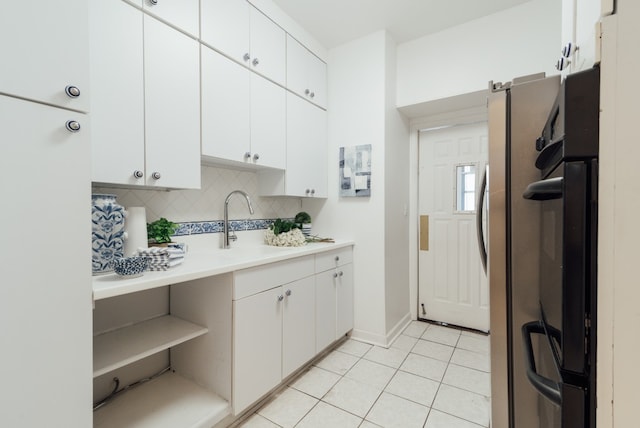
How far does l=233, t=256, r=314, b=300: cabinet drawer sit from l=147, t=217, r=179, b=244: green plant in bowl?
1.56 feet

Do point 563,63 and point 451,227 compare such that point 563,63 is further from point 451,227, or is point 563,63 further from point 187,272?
point 451,227

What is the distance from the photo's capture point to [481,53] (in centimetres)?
223

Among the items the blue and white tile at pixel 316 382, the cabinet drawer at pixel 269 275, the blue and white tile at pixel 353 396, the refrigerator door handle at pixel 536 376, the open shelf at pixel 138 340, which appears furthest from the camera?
the blue and white tile at pixel 316 382

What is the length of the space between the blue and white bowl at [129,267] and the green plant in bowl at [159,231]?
1.24ft

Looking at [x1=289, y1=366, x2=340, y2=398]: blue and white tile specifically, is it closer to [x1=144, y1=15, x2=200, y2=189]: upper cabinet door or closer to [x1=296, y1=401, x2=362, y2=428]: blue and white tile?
[x1=296, y1=401, x2=362, y2=428]: blue and white tile

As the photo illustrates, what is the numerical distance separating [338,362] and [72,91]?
2.15 meters

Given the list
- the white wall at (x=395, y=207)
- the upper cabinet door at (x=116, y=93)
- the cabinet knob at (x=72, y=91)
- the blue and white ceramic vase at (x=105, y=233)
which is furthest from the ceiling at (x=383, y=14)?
the blue and white ceramic vase at (x=105, y=233)

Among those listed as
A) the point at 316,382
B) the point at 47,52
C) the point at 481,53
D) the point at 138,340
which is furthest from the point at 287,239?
the point at 481,53

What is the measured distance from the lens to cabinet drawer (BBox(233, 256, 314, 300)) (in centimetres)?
142

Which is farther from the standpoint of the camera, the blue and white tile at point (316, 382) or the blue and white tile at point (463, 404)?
the blue and white tile at point (316, 382)

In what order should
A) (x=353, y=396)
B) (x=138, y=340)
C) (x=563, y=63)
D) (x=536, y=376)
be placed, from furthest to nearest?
1. (x=353, y=396)
2. (x=138, y=340)
3. (x=563, y=63)
4. (x=536, y=376)

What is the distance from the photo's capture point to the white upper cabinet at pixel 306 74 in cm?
221

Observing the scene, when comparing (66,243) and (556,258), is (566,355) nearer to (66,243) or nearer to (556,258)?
(556,258)

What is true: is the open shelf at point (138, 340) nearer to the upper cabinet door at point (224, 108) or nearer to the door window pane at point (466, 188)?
the upper cabinet door at point (224, 108)
